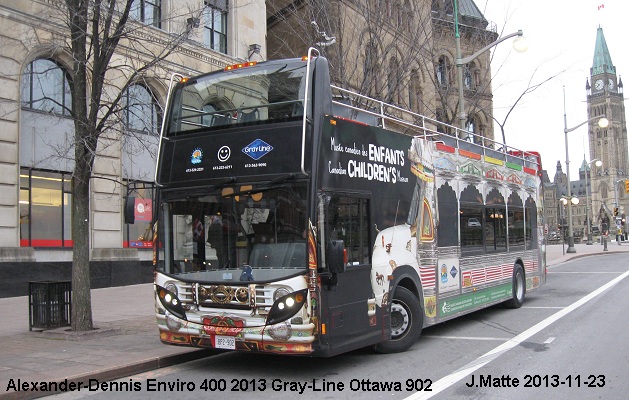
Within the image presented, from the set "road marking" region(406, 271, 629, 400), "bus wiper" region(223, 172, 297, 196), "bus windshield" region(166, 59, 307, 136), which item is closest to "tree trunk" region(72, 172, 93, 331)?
"bus windshield" region(166, 59, 307, 136)

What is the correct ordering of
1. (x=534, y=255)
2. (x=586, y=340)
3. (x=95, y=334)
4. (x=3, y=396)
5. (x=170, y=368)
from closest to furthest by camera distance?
(x=3, y=396) < (x=170, y=368) < (x=586, y=340) < (x=95, y=334) < (x=534, y=255)

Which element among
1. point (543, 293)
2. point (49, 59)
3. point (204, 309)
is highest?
point (49, 59)

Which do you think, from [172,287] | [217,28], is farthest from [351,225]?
[217,28]

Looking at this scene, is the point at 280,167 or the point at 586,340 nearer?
the point at 280,167

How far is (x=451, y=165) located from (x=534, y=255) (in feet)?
19.0

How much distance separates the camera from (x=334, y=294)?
276 inches

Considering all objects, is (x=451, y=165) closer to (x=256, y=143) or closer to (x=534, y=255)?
(x=256, y=143)

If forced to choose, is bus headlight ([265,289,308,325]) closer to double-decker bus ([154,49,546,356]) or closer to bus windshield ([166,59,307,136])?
double-decker bus ([154,49,546,356])

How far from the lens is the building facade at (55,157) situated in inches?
608

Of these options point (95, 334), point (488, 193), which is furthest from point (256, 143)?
point (488, 193)

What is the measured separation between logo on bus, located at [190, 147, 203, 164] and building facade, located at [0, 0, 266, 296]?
6.08 metres

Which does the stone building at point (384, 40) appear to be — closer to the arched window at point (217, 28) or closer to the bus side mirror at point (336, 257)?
the arched window at point (217, 28)

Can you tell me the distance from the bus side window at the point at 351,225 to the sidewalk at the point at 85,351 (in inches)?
122

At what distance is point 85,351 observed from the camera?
8750mm
